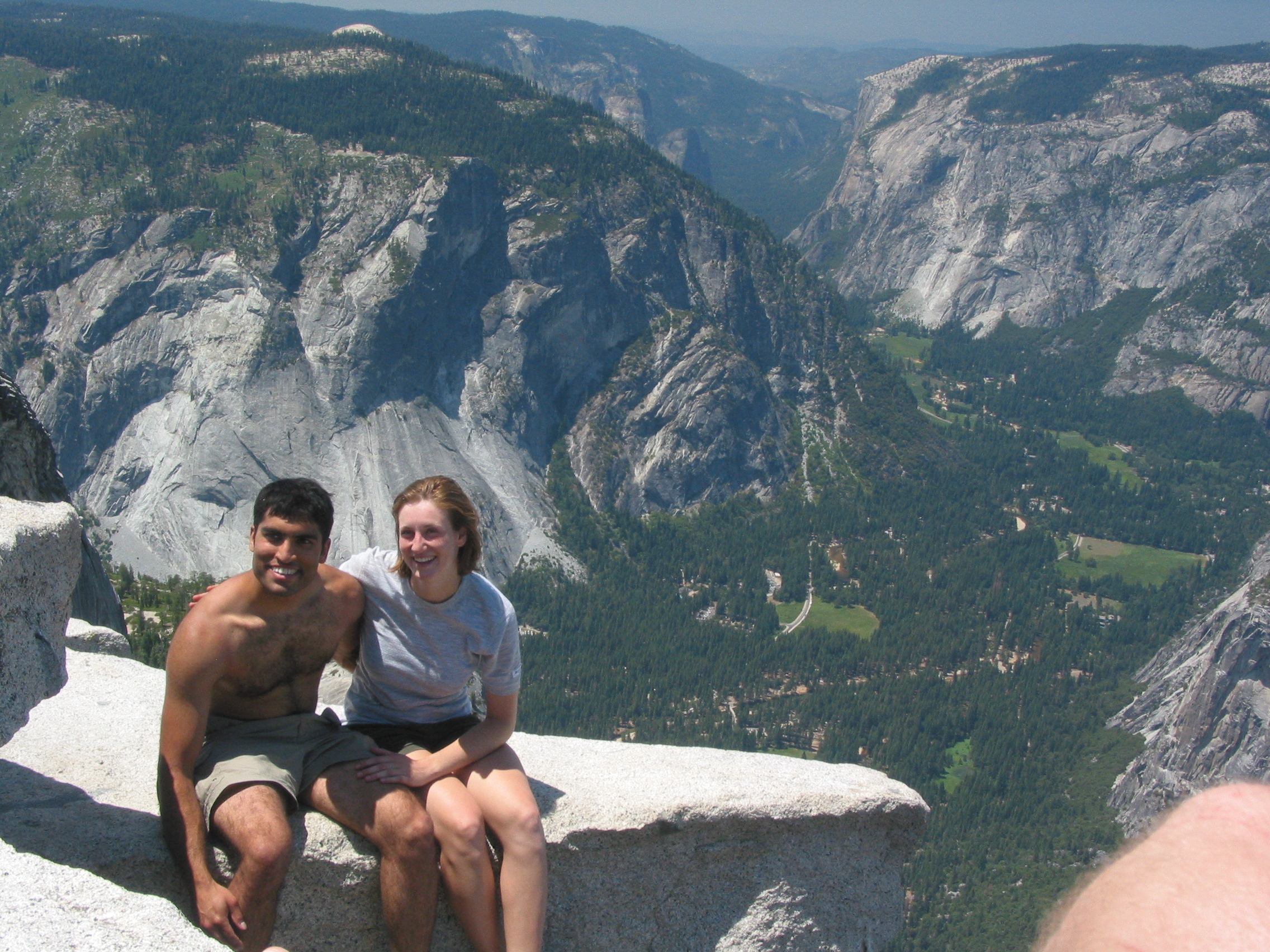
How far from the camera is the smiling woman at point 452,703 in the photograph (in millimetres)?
8273

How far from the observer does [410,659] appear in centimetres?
905

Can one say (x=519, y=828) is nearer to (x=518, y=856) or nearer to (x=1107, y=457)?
Answer: (x=518, y=856)

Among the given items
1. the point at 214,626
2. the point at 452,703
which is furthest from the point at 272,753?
the point at 452,703

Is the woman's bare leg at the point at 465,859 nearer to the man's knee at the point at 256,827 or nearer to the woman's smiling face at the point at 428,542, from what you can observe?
the man's knee at the point at 256,827

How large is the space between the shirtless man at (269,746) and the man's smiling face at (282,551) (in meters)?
0.01

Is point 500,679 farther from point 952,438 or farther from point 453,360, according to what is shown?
point 952,438

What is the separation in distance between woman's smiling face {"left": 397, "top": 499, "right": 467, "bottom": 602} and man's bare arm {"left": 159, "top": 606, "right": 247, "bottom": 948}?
5.38 feet

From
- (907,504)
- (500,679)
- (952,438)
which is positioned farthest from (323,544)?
(952,438)

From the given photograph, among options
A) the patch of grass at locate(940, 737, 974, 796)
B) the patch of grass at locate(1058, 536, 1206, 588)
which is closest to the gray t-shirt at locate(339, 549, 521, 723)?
the patch of grass at locate(940, 737, 974, 796)

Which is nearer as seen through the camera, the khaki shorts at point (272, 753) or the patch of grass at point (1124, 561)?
the khaki shorts at point (272, 753)

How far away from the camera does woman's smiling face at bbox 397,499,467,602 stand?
8508 millimetres

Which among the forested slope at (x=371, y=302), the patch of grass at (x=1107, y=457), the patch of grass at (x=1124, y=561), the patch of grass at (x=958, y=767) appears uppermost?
the forested slope at (x=371, y=302)

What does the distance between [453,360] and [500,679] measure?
106495mm

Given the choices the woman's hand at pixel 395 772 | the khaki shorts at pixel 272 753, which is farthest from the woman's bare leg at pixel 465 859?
the khaki shorts at pixel 272 753
